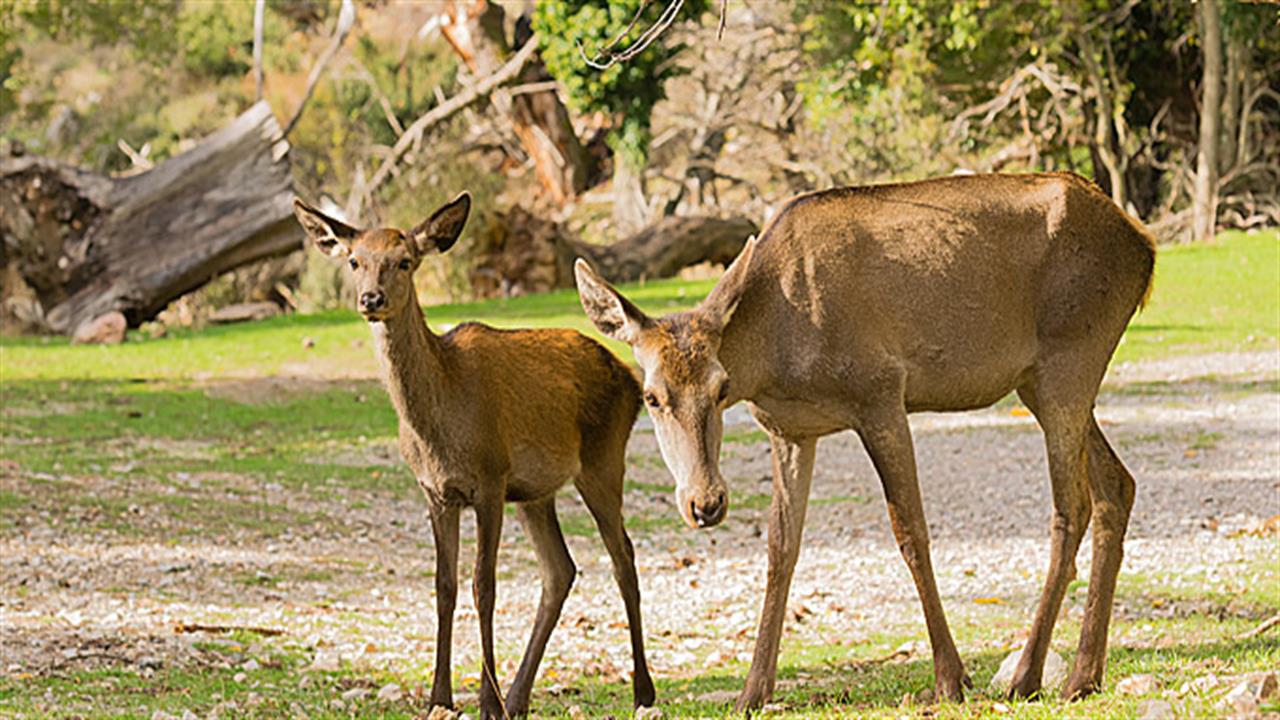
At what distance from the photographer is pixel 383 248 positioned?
791 centimetres

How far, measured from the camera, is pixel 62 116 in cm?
5434

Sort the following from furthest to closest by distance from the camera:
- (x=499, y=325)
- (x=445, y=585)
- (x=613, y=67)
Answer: (x=613, y=67) → (x=499, y=325) → (x=445, y=585)

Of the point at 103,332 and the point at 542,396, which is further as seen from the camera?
the point at 103,332

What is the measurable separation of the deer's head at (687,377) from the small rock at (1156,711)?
1.63 metres

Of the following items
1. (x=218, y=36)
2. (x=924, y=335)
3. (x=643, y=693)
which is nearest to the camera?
(x=924, y=335)

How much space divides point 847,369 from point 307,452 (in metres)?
10.6

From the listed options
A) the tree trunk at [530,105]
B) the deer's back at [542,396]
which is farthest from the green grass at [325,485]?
the tree trunk at [530,105]

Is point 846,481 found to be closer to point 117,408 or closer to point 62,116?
point 117,408

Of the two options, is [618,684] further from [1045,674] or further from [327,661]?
[1045,674]

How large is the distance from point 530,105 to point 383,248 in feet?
121

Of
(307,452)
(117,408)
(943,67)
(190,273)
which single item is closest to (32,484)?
(307,452)

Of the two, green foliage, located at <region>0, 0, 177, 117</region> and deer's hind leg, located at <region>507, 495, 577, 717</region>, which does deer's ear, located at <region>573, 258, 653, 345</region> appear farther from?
green foliage, located at <region>0, 0, 177, 117</region>

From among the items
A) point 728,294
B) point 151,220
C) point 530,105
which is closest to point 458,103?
point 530,105

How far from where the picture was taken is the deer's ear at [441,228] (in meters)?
8.14
